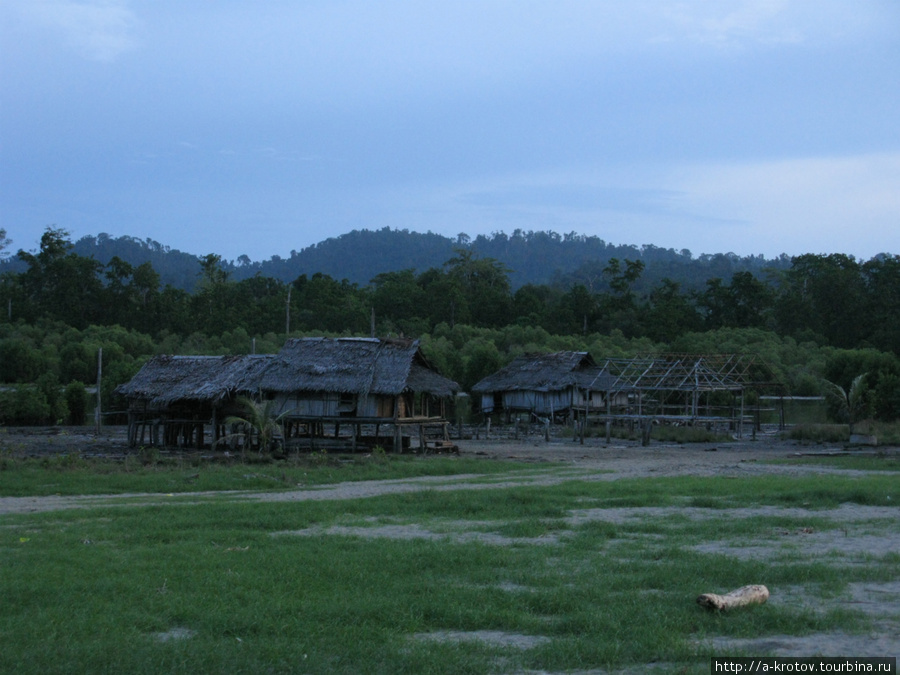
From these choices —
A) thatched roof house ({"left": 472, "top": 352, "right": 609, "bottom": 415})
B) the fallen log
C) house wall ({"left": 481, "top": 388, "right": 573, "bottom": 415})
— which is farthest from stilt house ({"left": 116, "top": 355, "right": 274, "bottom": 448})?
the fallen log

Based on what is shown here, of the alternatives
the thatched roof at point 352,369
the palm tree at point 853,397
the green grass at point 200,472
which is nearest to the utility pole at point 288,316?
the thatched roof at point 352,369

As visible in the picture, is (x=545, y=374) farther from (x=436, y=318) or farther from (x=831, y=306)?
(x=831, y=306)

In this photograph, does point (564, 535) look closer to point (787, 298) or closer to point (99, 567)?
point (99, 567)

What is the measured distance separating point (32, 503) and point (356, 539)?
25.8ft

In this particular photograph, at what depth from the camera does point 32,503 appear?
1511cm

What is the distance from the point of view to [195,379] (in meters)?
29.9

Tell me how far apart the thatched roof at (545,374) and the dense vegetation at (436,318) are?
409 cm

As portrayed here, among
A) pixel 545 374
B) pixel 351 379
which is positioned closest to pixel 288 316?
pixel 545 374

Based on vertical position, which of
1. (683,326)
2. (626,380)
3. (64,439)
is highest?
(683,326)

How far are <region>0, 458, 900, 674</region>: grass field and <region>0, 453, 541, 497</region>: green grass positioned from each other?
3947mm

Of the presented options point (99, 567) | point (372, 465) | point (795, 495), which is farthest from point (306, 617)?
point (372, 465)

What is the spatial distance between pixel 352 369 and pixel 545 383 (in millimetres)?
16965

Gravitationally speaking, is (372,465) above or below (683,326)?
below

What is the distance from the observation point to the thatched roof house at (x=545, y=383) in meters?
43.2
